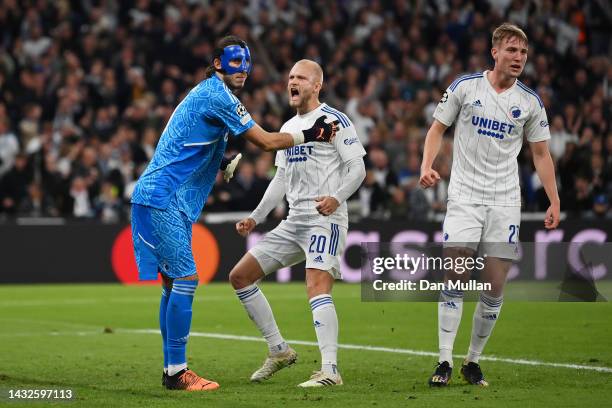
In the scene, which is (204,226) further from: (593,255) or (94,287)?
(593,255)

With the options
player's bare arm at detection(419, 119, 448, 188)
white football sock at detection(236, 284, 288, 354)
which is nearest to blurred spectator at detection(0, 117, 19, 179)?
white football sock at detection(236, 284, 288, 354)

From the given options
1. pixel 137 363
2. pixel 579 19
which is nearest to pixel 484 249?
pixel 137 363

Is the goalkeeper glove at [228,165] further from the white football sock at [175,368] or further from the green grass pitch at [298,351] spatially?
the green grass pitch at [298,351]

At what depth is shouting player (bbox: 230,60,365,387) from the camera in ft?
29.6

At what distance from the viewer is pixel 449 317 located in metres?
8.66

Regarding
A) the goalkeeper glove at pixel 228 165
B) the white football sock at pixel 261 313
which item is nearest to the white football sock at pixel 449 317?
the white football sock at pixel 261 313

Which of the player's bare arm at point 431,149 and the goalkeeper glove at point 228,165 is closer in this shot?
the player's bare arm at point 431,149

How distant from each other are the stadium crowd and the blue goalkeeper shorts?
11718 millimetres

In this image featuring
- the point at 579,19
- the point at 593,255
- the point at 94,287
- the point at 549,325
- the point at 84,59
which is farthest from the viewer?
the point at 579,19

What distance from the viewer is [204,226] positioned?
20.0m

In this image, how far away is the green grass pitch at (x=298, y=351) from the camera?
8062 mm

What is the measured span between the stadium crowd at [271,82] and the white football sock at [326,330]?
1115 cm

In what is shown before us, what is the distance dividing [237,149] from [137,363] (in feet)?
38.4

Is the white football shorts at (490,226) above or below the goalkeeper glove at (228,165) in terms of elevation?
below
